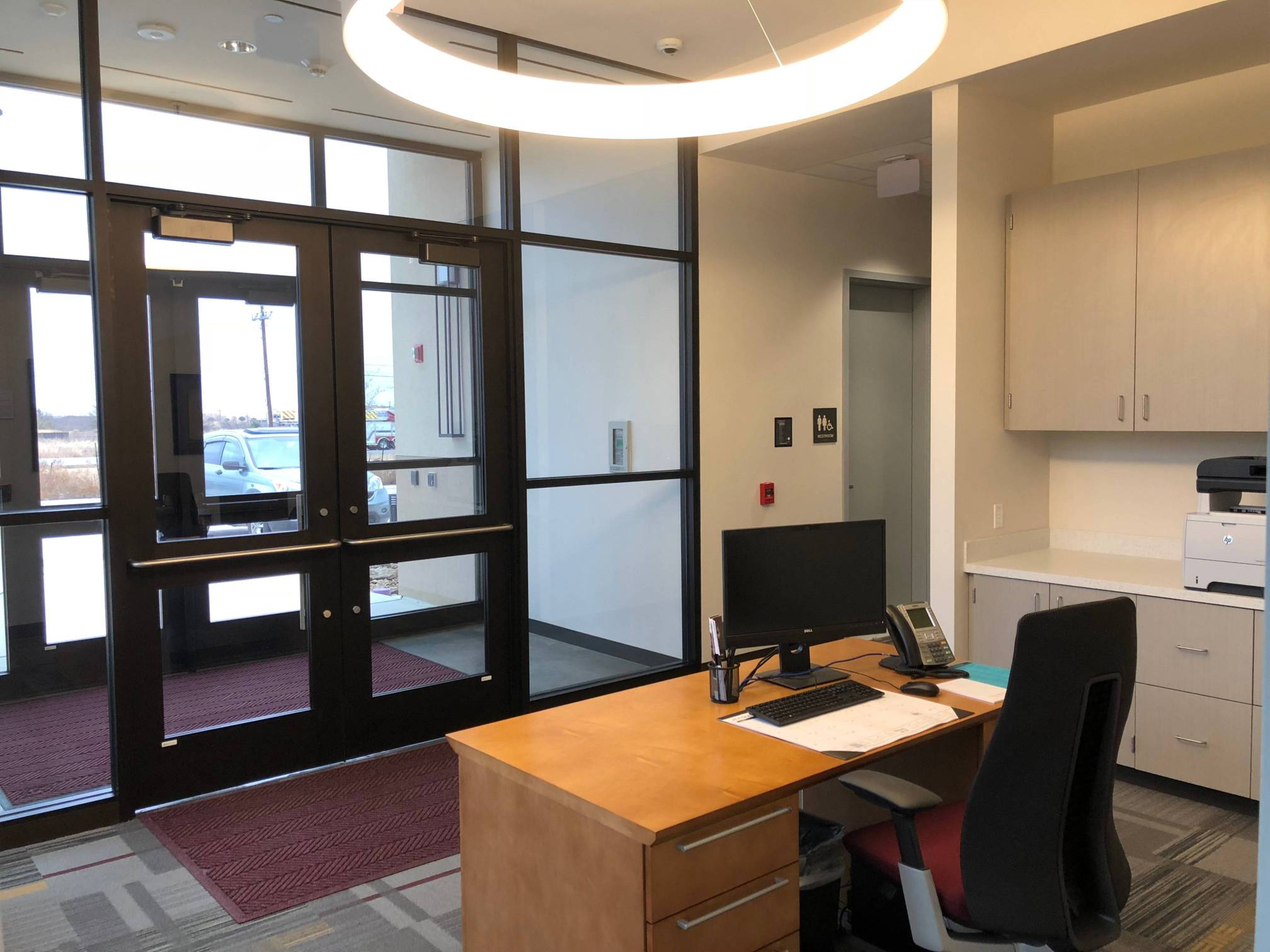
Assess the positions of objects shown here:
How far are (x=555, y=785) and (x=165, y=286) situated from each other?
255 cm

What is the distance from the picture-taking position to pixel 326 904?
2.93 metres

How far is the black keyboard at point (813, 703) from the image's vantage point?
7.82 feet

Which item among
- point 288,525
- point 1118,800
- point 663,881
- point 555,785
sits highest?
point 288,525

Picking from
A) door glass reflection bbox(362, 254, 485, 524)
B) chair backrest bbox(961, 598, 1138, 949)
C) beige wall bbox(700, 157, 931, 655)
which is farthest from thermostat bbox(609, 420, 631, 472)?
chair backrest bbox(961, 598, 1138, 949)

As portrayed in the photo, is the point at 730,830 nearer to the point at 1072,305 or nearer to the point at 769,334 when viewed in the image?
the point at 1072,305

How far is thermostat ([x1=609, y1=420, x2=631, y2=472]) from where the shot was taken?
4859 millimetres

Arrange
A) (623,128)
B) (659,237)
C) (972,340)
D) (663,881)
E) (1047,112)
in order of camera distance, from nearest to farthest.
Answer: (663,881) → (623,128) → (972,340) → (1047,112) → (659,237)

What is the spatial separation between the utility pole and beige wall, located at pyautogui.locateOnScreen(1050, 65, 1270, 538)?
3.49m

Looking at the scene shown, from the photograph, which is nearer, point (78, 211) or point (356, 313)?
point (78, 211)

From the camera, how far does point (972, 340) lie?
4.16 metres

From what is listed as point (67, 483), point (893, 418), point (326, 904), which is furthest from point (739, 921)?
point (893, 418)

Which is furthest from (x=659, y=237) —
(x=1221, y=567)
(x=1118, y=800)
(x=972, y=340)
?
(x=1118, y=800)

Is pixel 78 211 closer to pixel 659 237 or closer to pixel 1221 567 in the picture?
pixel 659 237

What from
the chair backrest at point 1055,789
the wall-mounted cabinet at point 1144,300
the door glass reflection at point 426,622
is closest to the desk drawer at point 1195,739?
the wall-mounted cabinet at point 1144,300
